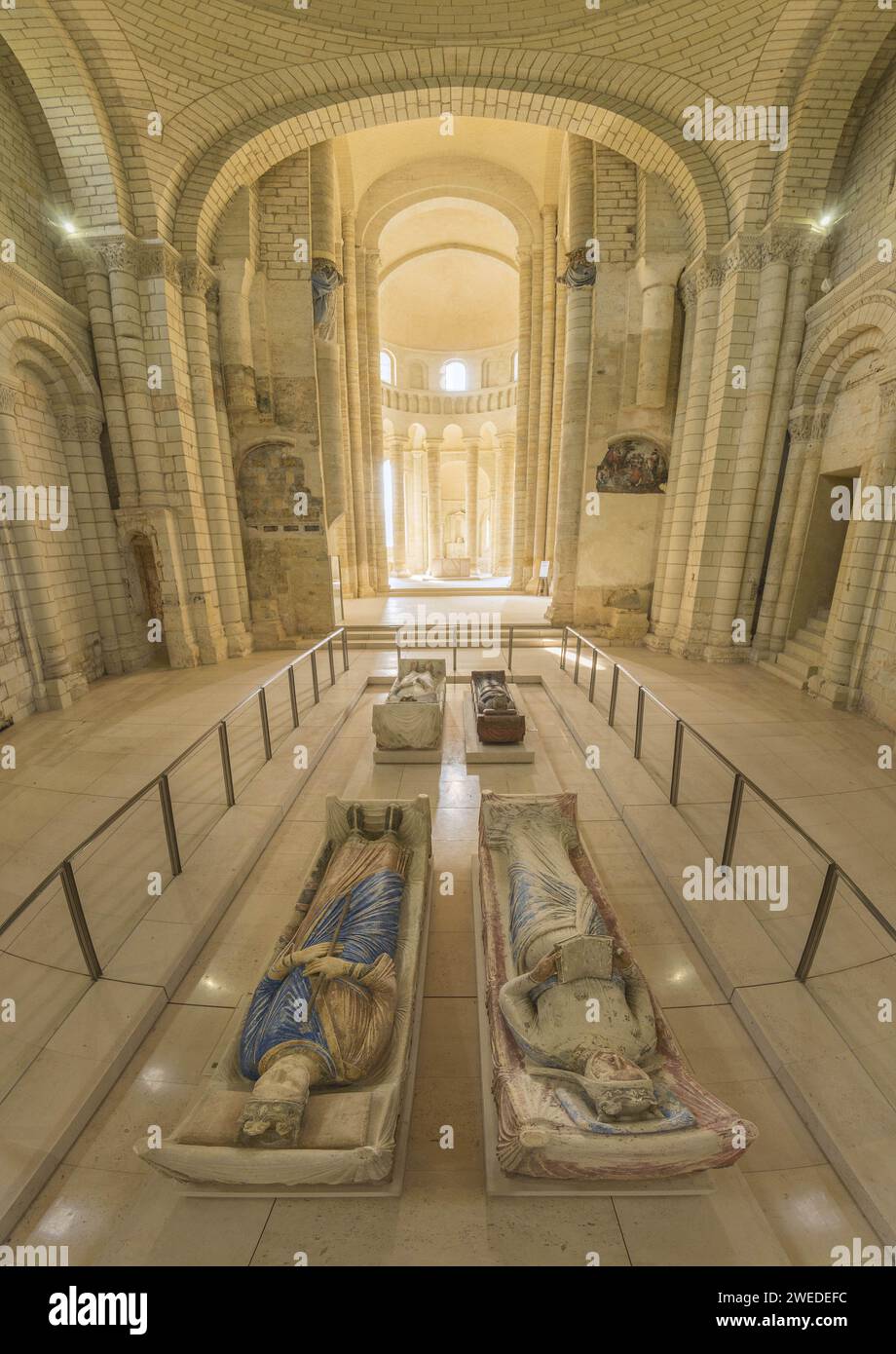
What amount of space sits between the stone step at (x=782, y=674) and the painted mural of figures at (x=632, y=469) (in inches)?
151

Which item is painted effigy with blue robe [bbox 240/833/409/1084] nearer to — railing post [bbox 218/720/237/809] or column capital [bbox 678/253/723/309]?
railing post [bbox 218/720/237/809]

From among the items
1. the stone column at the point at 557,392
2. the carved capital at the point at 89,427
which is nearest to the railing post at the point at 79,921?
the carved capital at the point at 89,427

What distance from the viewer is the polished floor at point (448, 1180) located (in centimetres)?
209

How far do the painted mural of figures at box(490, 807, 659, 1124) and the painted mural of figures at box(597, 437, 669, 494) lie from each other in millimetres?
9461

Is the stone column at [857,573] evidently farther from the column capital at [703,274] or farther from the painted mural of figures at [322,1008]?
the painted mural of figures at [322,1008]

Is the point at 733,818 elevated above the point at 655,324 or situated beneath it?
situated beneath

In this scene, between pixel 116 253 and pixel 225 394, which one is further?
pixel 225 394

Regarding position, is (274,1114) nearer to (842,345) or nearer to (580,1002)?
(580,1002)

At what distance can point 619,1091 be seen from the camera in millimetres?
2111

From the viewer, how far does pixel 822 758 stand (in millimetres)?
6094

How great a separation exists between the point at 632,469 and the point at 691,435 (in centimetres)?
123

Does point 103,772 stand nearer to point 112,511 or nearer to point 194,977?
point 194,977

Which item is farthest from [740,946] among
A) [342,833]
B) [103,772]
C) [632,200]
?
[632,200]

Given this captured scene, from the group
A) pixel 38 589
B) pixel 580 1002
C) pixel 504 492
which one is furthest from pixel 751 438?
pixel 504 492
